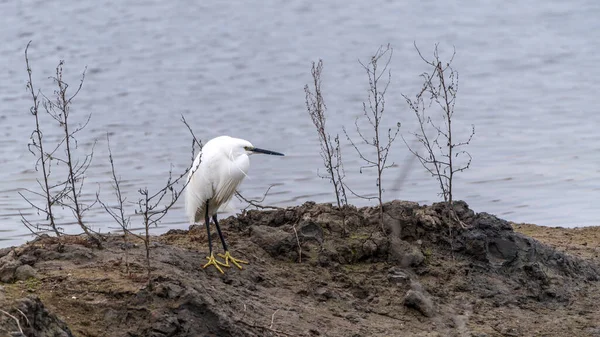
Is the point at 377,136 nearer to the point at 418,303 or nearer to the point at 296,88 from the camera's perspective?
the point at 418,303

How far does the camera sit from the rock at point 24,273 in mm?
5012

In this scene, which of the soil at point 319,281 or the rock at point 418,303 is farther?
the rock at point 418,303

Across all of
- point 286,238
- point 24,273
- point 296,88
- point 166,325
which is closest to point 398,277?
point 286,238

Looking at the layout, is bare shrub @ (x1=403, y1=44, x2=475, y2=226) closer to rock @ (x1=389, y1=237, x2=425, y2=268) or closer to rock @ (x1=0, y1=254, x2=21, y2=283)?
rock @ (x1=389, y1=237, x2=425, y2=268)

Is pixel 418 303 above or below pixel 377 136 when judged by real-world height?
below

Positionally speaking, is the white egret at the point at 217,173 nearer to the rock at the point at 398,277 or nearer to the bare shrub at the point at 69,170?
the bare shrub at the point at 69,170

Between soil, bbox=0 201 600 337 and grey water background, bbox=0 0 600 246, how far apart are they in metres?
2.75

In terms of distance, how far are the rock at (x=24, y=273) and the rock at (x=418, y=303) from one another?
6.84ft

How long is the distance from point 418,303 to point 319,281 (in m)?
0.61

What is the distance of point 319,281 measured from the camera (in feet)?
18.6

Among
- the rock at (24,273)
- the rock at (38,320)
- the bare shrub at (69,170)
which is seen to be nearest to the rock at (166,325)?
the rock at (38,320)

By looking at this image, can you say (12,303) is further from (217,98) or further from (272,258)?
(217,98)

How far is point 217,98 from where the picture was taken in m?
14.8

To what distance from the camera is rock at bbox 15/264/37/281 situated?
16.4ft
